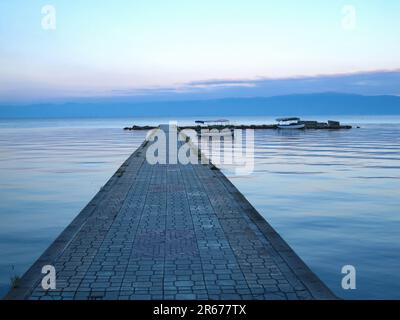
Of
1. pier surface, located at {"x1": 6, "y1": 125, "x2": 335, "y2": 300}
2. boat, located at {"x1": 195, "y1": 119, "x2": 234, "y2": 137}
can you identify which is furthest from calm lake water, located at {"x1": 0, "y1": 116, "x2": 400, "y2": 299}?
boat, located at {"x1": 195, "y1": 119, "x2": 234, "y2": 137}

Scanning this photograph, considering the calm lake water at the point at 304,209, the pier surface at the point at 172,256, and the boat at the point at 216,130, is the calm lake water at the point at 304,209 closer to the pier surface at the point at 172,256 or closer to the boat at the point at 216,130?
the pier surface at the point at 172,256

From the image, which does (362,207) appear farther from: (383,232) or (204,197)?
(204,197)

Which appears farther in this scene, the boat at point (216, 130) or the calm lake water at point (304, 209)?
the boat at point (216, 130)

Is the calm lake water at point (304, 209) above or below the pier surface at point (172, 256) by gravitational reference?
below

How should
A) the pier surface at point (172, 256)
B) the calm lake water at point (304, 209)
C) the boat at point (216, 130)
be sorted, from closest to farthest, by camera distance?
the pier surface at point (172, 256)
the calm lake water at point (304, 209)
the boat at point (216, 130)

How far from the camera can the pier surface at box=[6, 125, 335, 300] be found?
21.0 feet

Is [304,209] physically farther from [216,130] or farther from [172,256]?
[216,130]

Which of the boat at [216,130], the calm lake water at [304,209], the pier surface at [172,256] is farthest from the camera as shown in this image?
the boat at [216,130]

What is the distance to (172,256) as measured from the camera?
26.2 feet

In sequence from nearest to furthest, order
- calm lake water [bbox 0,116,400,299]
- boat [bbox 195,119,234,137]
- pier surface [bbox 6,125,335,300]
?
pier surface [bbox 6,125,335,300] < calm lake water [bbox 0,116,400,299] < boat [bbox 195,119,234,137]

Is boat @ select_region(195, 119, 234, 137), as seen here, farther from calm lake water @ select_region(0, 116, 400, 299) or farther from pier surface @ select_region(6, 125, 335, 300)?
pier surface @ select_region(6, 125, 335, 300)

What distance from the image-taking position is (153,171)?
20.5 m

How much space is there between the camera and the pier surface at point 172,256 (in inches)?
252

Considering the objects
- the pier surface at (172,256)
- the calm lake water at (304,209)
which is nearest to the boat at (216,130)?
the calm lake water at (304,209)
